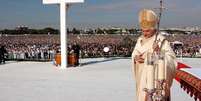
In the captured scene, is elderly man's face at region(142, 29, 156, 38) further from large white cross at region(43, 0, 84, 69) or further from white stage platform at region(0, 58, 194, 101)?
large white cross at region(43, 0, 84, 69)

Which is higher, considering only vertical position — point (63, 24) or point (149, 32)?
point (63, 24)

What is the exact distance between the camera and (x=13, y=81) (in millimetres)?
17109

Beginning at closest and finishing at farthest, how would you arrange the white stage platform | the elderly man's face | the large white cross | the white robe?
the white robe, the elderly man's face, the white stage platform, the large white cross

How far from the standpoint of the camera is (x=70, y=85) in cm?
1550

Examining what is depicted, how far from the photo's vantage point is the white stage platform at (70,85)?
12.7 meters

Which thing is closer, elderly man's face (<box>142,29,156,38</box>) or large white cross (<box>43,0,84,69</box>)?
elderly man's face (<box>142,29,156,38</box>)

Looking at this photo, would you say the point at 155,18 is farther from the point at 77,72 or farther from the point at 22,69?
the point at 22,69

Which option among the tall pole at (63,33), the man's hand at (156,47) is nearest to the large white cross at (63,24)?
the tall pole at (63,33)

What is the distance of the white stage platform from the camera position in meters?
12.7

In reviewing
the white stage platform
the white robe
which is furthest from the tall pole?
the white robe

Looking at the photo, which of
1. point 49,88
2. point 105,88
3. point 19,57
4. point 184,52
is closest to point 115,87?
point 105,88

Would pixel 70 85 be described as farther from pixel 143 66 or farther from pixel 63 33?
pixel 143 66

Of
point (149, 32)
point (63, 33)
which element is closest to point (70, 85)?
point (63, 33)

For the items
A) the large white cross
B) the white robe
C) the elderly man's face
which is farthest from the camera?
the large white cross
